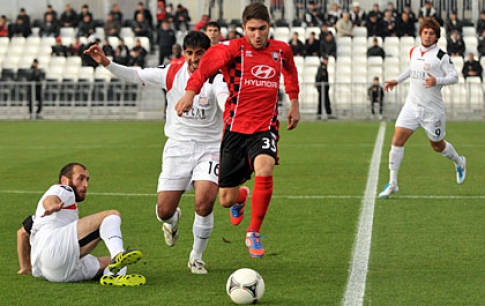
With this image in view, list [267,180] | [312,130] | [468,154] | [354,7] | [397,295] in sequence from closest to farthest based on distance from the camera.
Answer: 1. [397,295]
2. [267,180]
3. [468,154]
4. [312,130]
5. [354,7]

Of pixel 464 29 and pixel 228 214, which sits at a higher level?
pixel 464 29

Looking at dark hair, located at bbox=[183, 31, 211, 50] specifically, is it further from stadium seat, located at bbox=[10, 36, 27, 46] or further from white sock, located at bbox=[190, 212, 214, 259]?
stadium seat, located at bbox=[10, 36, 27, 46]

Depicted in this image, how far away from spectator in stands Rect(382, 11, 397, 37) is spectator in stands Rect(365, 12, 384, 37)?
114 mm

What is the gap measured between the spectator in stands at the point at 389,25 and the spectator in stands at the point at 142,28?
8.46 meters

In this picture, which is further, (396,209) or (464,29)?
(464,29)

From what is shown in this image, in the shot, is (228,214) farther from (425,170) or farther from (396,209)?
(425,170)

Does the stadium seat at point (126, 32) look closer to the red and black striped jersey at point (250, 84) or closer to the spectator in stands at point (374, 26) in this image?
the spectator in stands at point (374, 26)

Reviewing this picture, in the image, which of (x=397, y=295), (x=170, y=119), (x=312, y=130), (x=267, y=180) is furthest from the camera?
(x=312, y=130)

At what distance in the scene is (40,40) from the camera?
36.6 meters

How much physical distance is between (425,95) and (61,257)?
6714mm

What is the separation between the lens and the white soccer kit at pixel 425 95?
41.0ft

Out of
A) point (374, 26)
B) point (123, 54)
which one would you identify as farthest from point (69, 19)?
point (374, 26)

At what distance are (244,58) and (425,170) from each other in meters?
8.71

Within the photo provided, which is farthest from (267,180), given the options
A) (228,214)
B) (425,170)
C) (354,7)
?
(354,7)
